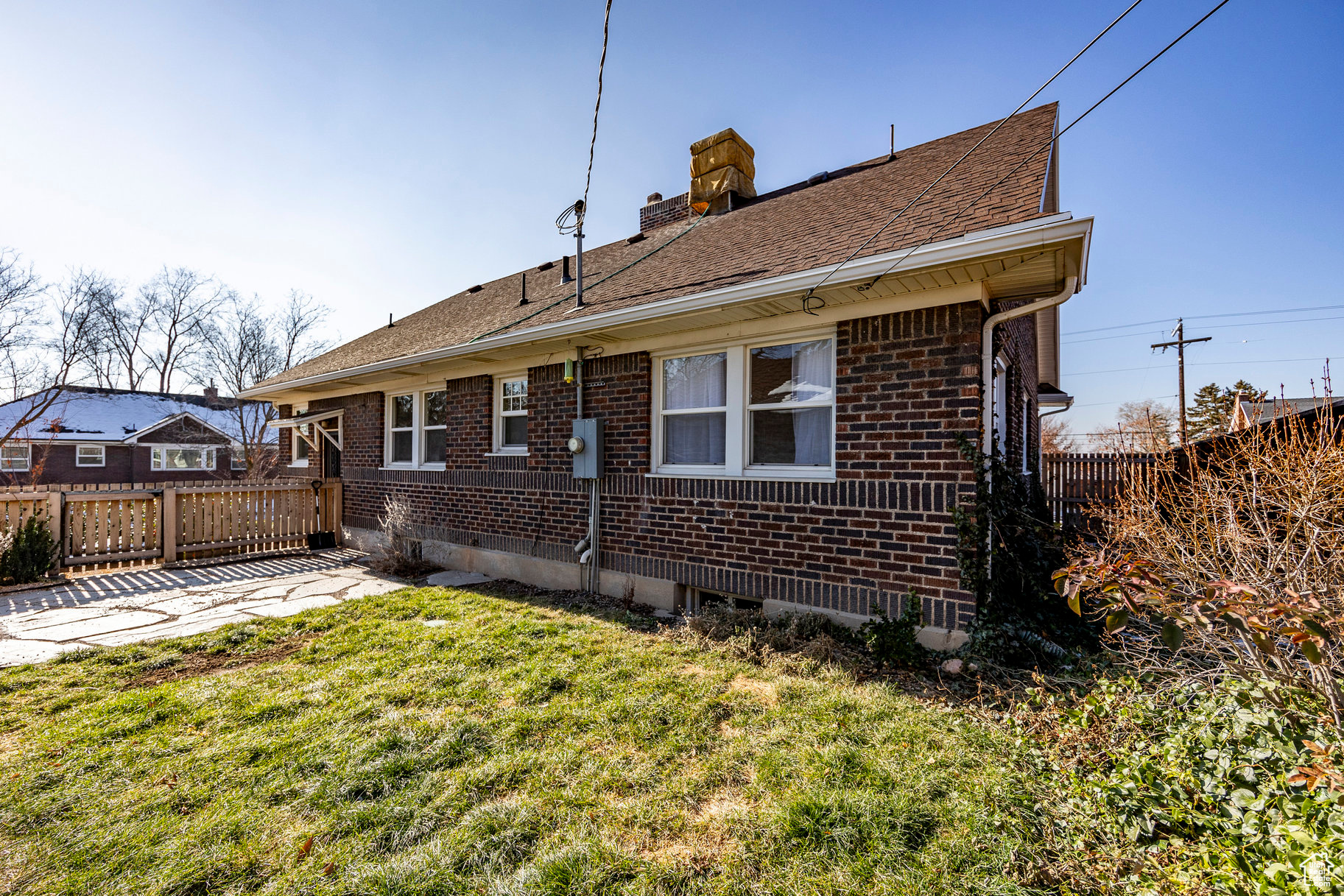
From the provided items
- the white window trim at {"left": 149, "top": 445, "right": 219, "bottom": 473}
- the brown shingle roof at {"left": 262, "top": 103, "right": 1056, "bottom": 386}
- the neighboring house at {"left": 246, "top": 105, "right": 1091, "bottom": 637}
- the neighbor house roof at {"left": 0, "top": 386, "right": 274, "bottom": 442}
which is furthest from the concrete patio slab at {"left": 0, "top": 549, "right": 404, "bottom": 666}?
the white window trim at {"left": 149, "top": 445, "right": 219, "bottom": 473}

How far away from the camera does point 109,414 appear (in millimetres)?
25938

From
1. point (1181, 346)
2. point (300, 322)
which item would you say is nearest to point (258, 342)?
point (300, 322)

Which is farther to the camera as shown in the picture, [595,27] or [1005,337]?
[1005,337]

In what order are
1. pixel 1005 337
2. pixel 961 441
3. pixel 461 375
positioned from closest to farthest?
pixel 961 441, pixel 1005 337, pixel 461 375

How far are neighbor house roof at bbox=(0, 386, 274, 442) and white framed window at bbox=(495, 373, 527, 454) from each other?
25.8 m

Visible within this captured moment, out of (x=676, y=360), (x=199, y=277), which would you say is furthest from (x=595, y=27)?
(x=199, y=277)

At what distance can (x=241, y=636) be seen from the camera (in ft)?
15.8

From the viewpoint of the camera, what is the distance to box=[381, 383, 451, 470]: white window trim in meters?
8.65

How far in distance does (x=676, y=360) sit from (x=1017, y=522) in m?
3.59

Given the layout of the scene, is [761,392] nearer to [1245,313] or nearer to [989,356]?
[989,356]

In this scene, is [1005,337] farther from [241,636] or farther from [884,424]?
[241,636]

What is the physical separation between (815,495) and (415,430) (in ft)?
22.7

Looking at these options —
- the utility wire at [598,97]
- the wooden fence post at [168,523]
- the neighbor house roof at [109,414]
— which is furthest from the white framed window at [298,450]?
the neighbor house roof at [109,414]

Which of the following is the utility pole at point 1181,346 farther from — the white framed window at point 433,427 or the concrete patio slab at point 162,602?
the concrete patio slab at point 162,602
